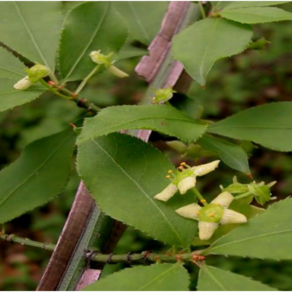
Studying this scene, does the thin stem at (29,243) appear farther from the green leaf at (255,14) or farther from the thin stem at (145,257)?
the green leaf at (255,14)

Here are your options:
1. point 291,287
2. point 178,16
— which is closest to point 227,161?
point 178,16

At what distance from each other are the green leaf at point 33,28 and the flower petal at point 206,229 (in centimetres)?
31

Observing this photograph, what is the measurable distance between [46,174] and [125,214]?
0.68ft

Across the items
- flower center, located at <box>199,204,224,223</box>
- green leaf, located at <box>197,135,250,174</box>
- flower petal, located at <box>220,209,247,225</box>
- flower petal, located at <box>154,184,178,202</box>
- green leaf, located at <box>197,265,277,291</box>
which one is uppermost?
flower petal, located at <box>154,184,178,202</box>

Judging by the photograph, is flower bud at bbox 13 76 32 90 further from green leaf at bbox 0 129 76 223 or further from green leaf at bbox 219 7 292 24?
green leaf at bbox 219 7 292 24

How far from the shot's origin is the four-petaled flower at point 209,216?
0.55 meters

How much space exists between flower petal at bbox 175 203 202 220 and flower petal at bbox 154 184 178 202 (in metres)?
0.02

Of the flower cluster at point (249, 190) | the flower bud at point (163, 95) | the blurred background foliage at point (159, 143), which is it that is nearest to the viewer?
the flower cluster at point (249, 190)

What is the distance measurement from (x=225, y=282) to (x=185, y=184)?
0.35 feet

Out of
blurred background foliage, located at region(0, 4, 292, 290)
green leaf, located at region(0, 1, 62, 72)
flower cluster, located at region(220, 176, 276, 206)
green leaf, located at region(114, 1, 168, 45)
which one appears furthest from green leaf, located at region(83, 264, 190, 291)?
blurred background foliage, located at region(0, 4, 292, 290)

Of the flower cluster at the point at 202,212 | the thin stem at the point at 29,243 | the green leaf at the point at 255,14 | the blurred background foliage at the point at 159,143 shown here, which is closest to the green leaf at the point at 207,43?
the green leaf at the point at 255,14

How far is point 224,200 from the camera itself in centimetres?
57

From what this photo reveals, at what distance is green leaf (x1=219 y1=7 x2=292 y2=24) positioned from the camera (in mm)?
658

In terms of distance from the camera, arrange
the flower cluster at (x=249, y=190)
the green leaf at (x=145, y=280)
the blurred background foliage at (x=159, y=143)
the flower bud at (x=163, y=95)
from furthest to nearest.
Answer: the blurred background foliage at (x=159, y=143)
the flower bud at (x=163, y=95)
the flower cluster at (x=249, y=190)
the green leaf at (x=145, y=280)
